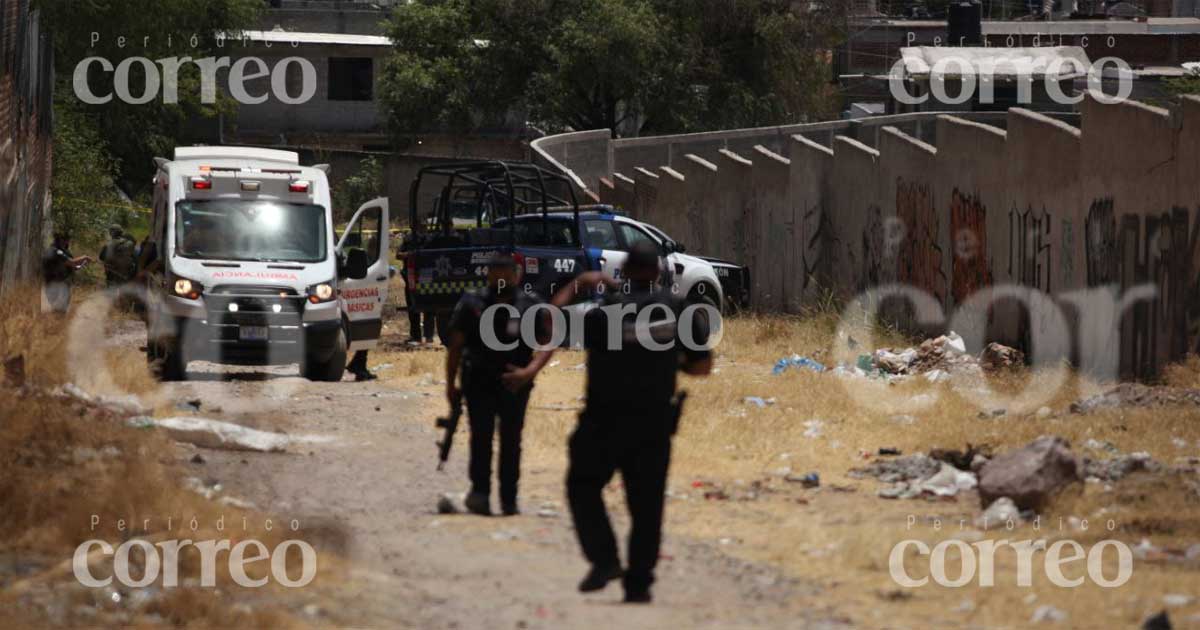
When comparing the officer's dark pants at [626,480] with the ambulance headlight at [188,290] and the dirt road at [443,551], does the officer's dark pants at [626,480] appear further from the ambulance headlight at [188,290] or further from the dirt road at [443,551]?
the ambulance headlight at [188,290]

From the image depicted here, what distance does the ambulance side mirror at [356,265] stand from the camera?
1731cm

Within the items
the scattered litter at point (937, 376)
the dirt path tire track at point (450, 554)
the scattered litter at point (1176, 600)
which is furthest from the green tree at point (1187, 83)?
the scattered litter at point (1176, 600)

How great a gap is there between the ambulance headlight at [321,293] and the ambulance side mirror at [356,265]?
1.03 ft

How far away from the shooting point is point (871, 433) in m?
13.4

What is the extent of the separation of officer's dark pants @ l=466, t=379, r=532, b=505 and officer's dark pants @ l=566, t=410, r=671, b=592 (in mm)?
1874

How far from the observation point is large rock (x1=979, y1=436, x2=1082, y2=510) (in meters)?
10.1

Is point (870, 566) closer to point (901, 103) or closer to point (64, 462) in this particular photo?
point (64, 462)

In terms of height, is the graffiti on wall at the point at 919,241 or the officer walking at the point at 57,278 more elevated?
the graffiti on wall at the point at 919,241

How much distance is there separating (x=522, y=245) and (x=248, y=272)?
5.32 m

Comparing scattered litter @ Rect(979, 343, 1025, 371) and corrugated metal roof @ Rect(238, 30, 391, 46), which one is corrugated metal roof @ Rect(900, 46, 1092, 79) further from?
scattered litter @ Rect(979, 343, 1025, 371)

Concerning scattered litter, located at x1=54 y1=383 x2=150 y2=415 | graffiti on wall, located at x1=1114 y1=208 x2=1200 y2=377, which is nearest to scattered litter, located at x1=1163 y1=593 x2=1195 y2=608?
graffiti on wall, located at x1=1114 y1=208 x2=1200 y2=377

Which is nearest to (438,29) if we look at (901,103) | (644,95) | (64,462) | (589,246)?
(644,95)

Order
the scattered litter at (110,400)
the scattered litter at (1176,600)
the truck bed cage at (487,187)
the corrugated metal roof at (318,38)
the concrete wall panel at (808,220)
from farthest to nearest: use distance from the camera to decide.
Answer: the corrugated metal roof at (318,38)
the concrete wall panel at (808,220)
the truck bed cage at (487,187)
the scattered litter at (110,400)
the scattered litter at (1176,600)

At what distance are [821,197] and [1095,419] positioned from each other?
12.0 meters
